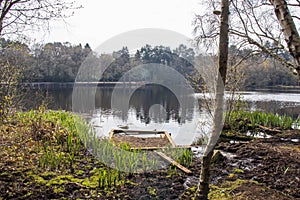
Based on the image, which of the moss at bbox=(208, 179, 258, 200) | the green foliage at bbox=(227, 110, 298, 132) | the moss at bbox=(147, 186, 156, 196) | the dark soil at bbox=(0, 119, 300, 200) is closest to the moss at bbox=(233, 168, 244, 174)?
the dark soil at bbox=(0, 119, 300, 200)

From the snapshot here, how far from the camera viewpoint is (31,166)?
395 cm

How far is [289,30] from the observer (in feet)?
4.64

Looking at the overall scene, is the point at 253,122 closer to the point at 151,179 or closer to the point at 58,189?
the point at 151,179

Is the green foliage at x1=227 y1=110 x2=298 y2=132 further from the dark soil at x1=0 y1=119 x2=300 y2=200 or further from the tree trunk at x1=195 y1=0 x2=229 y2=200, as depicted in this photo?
the tree trunk at x1=195 y1=0 x2=229 y2=200

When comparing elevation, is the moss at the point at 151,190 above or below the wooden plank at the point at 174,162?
below

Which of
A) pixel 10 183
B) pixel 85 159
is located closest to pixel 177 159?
pixel 85 159

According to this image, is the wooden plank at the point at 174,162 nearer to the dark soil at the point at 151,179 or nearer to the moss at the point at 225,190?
Result: the dark soil at the point at 151,179

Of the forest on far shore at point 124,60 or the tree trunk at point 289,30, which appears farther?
the forest on far shore at point 124,60

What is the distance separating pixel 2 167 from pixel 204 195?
2858 millimetres

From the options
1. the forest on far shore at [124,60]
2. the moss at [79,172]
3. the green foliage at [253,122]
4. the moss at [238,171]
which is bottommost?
the moss at [238,171]

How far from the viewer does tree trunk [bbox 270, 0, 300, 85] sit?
1.38 metres

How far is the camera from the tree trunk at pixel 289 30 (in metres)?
1.38

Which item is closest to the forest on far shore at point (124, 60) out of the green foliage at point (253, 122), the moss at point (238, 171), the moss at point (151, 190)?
the green foliage at point (253, 122)

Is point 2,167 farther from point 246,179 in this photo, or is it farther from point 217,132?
point 246,179
